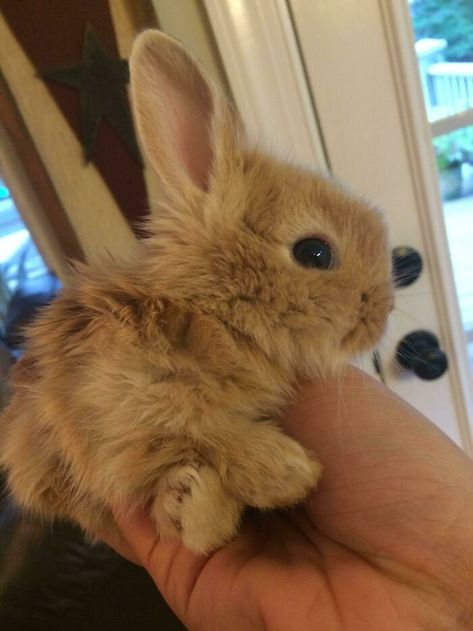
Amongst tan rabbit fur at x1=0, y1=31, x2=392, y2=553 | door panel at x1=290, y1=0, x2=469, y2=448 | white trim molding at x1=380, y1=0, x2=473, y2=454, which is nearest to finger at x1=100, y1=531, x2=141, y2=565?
tan rabbit fur at x1=0, y1=31, x2=392, y2=553

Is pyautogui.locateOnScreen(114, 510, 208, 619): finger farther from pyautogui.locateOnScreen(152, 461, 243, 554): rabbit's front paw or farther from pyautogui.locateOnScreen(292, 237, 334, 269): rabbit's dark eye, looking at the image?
pyautogui.locateOnScreen(292, 237, 334, 269): rabbit's dark eye

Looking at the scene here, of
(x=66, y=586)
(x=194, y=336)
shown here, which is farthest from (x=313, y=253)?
(x=66, y=586)

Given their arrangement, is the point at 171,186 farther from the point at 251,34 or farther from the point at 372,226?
the point at 251,34

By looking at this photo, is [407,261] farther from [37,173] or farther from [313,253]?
[37,173]

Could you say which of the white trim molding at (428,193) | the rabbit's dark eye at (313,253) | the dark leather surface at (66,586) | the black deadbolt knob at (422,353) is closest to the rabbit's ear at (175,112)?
the rabbit's dark eye at (313,253)

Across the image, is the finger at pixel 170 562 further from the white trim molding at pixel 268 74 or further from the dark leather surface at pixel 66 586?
the white trim molding at pixel 268 74
